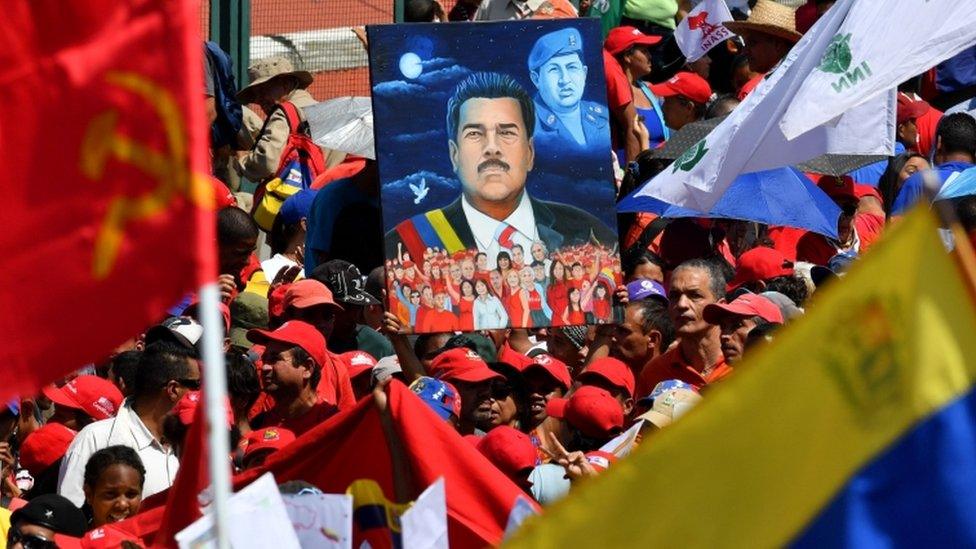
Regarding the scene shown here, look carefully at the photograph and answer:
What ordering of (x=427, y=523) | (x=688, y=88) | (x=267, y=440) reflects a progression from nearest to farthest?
1. (x=427, y=523)
2. (x=267, y=440)
3. (x=688, y=88)

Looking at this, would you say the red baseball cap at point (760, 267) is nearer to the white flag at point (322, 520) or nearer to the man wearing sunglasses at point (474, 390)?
the man wearing sunglasses at point (474, 390)

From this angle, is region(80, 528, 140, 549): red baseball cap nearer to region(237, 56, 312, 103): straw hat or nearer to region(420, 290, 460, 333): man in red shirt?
region(420, 290, 460, 333): man in red shirt

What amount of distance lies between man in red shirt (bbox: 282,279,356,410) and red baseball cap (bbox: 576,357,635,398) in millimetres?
979

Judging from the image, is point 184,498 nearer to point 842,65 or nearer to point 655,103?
point 842,65

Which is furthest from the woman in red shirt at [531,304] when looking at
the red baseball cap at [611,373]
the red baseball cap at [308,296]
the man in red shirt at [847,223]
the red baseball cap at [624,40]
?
the red baseball cap at [624,40]

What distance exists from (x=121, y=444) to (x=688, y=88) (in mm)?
5499

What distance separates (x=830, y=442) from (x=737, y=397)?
185 millimetres

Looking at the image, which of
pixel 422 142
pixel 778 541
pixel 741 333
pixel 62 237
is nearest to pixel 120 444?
pixel 422 142

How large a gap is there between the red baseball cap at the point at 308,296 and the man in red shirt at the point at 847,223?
2.56 m

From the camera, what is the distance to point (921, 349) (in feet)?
11.5

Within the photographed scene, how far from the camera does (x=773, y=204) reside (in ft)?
32.2

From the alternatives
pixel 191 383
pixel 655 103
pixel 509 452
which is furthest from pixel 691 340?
pixel 655 103

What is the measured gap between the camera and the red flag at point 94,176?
13.1 feet

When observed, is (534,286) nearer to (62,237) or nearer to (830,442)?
(62,237)
